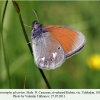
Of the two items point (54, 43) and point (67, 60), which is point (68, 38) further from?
point (67, 60)

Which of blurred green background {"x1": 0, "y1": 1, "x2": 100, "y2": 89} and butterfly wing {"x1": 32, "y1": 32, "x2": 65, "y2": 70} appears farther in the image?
blurred green background {"x1": 0, "y1": 1, "x2": 100, "y2": 89}

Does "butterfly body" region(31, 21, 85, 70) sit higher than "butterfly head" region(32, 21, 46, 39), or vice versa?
"butterfly head" region(32, 21, 46, 39)

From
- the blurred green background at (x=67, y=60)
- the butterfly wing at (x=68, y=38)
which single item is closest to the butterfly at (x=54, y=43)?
the butterfly wing at (x=68, y=38)

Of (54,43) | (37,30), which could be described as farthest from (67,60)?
(37,30)

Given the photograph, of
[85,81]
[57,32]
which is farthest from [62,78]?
[57,32]

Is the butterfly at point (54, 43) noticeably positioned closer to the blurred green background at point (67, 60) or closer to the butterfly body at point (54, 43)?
the butterfly body at point (54, 43)

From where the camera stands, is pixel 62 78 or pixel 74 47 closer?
pixel 74 47

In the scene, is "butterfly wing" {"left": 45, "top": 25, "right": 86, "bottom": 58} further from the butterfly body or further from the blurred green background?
the blurred green background

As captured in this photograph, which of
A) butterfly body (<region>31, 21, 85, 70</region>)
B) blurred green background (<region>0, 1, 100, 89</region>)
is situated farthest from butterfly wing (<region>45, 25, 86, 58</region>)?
blurred green background (<region>0, 1, 100, 89</region>)
